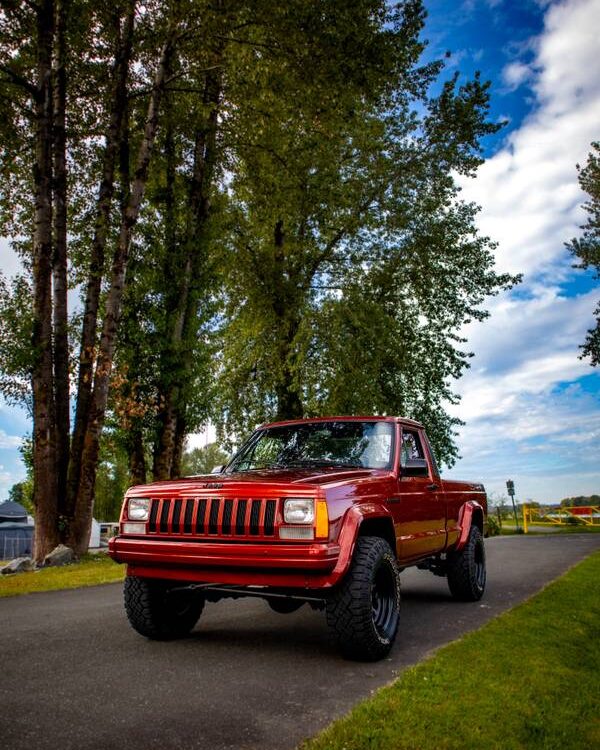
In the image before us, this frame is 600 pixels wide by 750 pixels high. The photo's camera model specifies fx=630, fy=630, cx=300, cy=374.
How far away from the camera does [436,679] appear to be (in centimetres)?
413

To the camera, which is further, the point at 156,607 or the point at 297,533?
the point at 156,607

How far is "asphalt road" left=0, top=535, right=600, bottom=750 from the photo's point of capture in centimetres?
335

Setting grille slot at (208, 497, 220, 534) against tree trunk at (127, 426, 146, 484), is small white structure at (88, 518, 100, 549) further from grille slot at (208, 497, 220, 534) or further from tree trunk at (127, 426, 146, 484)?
grille slot at (208, 497, 220, 534)

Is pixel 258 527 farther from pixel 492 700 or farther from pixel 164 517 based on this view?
pixel 492 700

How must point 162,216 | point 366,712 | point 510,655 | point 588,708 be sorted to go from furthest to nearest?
1. point 162,216
2. point 510,655
3. point 588,708
4. point 366,712

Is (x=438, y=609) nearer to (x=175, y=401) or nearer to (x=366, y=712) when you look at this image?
(x=366, y=712)

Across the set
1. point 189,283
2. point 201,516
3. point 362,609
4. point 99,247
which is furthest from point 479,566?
point 189,283

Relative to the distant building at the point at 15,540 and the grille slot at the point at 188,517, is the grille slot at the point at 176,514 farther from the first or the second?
the distant building at the point at 15,540

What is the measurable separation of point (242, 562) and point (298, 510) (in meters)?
0.55

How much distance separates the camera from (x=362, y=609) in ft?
14.8

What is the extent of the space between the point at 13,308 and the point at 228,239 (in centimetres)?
964

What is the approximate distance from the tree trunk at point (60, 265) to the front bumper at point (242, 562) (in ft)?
39.0

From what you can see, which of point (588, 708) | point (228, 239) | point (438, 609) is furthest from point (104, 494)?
point (588, 708)

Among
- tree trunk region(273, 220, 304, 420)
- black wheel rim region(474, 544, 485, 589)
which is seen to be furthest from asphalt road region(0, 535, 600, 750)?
tree trunk region(273, 220, 304, 420)
